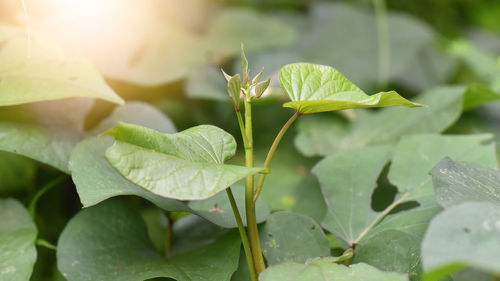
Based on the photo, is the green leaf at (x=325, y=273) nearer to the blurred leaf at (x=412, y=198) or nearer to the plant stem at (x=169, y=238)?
the blurred leaf at (x=412, y=198)

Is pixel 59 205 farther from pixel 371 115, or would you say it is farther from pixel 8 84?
pixel 371 115

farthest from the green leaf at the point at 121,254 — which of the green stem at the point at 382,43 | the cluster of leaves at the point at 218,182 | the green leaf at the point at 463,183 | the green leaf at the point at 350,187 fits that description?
the green stem at the point at 382,43

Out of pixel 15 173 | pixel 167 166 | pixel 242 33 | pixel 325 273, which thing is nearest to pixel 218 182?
pixel 167 166

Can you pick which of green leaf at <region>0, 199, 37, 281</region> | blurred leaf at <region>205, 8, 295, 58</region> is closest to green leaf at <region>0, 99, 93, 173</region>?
green leaf at <region>0, 199, 37, 281</region>

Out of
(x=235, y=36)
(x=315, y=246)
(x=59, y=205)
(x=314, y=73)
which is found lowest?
(x=59, y=205)

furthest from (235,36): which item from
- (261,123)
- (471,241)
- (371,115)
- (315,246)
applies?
(471,241)

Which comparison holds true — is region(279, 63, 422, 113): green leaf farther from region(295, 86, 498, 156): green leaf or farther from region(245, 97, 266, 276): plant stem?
region(295, 86, 498, 156): green leaf

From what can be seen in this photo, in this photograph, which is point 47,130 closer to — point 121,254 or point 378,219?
point 121,254
